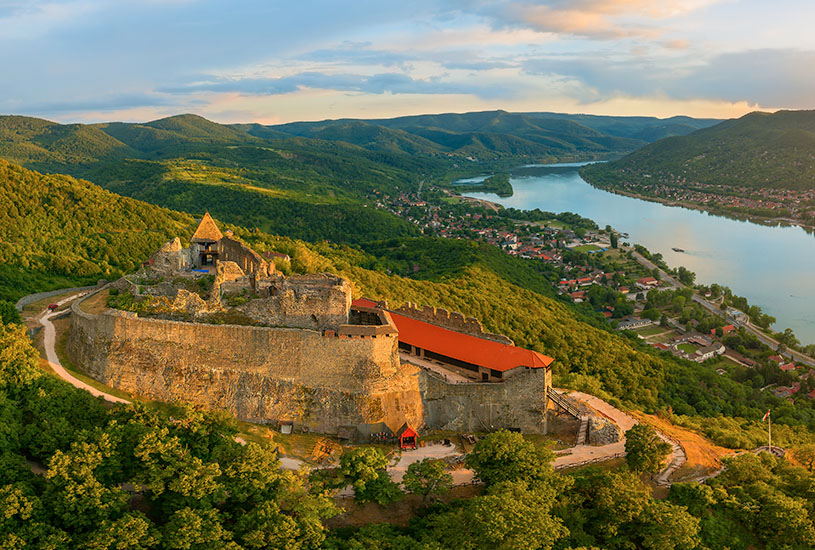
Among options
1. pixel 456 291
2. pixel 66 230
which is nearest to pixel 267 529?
pixel 456 291

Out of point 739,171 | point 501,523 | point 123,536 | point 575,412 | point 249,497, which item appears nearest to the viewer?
point 123,536

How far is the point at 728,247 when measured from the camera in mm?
97625

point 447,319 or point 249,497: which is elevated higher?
point 447,319

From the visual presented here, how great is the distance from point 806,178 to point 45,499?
152277mm

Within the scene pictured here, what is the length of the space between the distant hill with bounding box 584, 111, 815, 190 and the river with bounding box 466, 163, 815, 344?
22290 mm

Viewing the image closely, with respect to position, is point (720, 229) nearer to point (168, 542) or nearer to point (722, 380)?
point (722, 380)

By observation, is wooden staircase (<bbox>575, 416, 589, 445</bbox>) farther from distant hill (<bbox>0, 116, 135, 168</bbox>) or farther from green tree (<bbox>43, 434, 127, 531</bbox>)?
distant hill (<bbox>0, 116, 135, 168</bbox>)

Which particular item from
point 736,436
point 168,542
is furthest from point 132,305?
point 736,436

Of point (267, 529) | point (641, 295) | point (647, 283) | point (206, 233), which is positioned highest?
point (206, 233)

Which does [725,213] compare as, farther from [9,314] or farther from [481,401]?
[9,314]

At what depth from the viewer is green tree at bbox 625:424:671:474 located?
21750 millimetres

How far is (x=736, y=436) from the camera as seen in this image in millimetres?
29453

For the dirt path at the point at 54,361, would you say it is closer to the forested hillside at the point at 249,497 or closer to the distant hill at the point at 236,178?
the forested hillside at the point at 249,497

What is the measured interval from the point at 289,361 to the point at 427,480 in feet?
22.0
